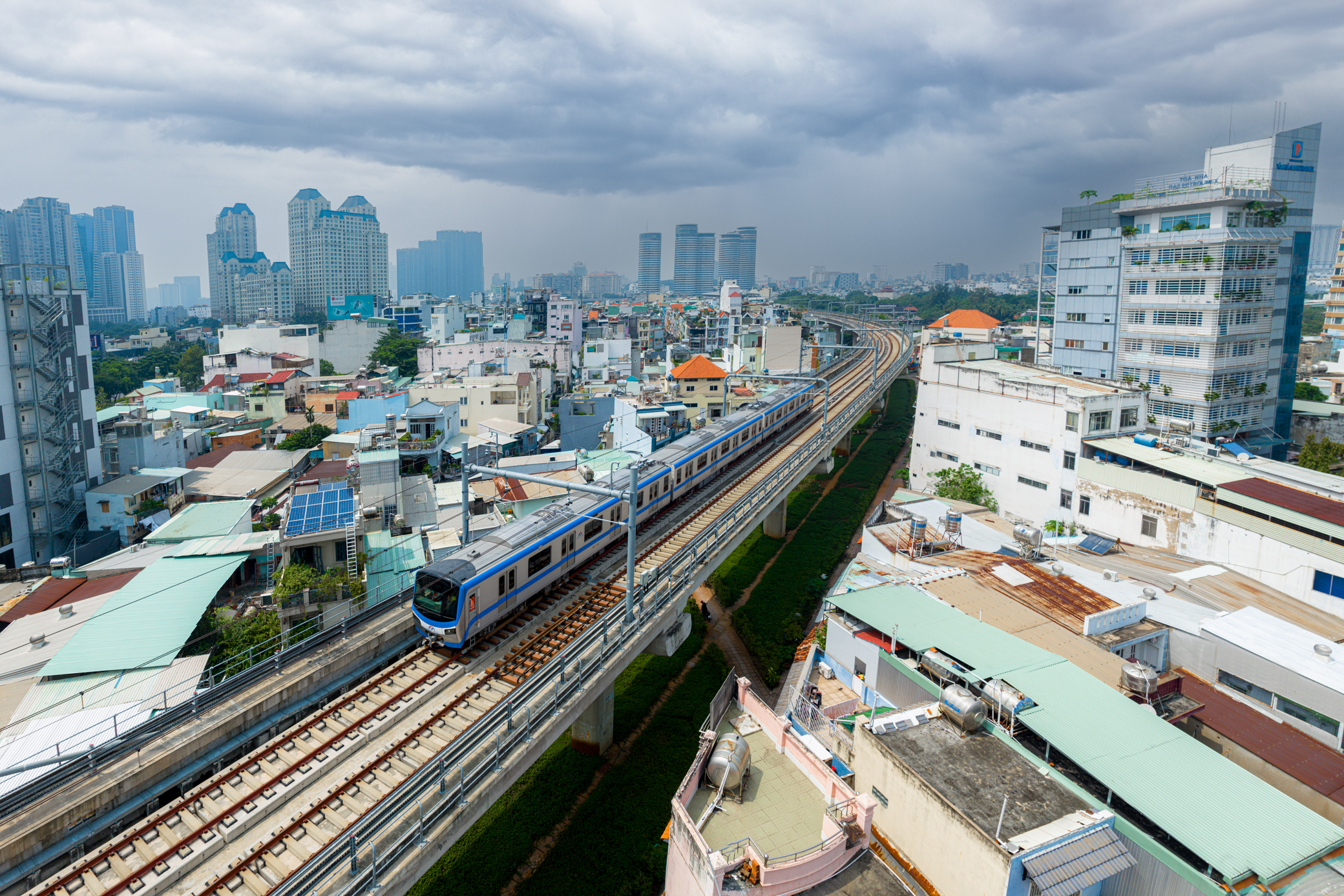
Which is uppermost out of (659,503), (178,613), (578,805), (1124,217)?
(1124,217)

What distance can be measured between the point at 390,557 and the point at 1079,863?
19.5 metres

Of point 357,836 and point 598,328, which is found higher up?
point 598,328

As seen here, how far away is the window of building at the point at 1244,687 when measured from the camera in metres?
15.7

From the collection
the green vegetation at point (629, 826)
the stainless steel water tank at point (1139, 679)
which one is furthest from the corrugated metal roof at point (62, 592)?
the stainless steel water tank at point (1139, 679)

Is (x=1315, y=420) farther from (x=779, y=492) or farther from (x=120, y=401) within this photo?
(x=120, y=401)

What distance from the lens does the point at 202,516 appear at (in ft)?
89.7

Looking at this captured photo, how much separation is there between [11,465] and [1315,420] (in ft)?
226

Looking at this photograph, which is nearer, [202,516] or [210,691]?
[210,691]

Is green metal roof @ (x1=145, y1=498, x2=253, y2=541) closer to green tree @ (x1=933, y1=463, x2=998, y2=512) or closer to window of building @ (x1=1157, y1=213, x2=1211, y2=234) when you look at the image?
green tree @ (x1=933, y1=463, x2=998, y2=512)

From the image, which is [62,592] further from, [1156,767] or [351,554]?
[1156,767]

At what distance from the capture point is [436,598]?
49.2 feet

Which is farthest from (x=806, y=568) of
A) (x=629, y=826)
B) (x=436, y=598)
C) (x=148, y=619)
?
(x=148, y=619)

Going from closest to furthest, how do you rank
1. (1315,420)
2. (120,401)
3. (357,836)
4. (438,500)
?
(357,836)
(438,500)
(1315,420)
(120,401)

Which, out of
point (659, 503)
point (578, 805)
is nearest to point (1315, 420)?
point (659, 503)
